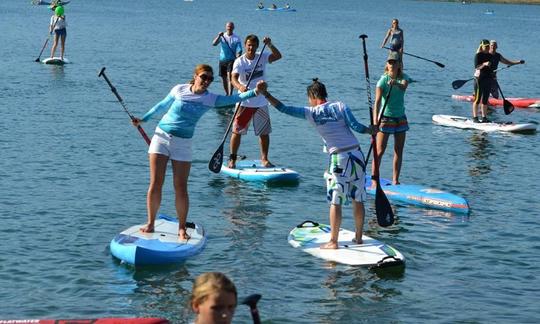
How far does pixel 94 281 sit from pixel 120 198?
13.3 ft

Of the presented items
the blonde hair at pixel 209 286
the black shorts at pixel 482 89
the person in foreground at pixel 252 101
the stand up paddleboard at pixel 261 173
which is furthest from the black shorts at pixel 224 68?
the blonde hair at pixel 209 286

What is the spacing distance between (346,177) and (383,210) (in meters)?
1.46

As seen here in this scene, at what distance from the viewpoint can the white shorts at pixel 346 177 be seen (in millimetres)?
11648

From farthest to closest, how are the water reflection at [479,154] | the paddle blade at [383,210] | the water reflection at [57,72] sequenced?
the water reflection at [57,72] < the water reflection at [479,154] < the paddle blade at [383,210]

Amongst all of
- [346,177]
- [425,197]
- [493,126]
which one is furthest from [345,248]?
[493,126]

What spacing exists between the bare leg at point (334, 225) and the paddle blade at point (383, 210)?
1.06 m

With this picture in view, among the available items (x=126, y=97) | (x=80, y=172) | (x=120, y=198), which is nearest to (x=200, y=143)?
(x=80, y=172)

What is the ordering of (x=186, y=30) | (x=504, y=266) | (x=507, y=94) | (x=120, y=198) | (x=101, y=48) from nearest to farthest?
(x=504, y=266), (x=120, y=198), (x=507, y=94), (x=101, y=48), (x=186, y=30)

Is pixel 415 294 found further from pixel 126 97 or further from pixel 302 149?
pixel 126 97

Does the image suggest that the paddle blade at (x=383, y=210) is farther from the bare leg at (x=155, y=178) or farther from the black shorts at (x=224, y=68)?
the black shorts at (x=224, y=68)

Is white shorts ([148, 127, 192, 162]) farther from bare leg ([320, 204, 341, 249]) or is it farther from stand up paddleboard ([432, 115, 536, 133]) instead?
stand up paddleboard ([432, 115, 536, 133])

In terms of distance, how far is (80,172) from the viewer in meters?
16.8

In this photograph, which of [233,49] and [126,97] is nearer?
[233,49]

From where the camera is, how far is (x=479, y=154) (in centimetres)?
1983
